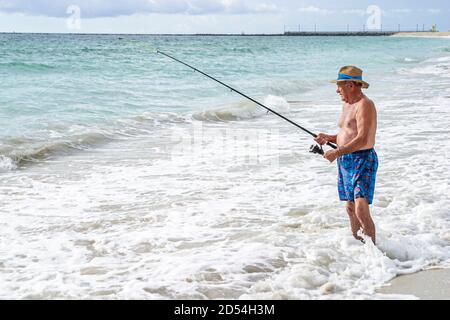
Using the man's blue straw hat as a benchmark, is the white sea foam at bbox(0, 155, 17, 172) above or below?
below

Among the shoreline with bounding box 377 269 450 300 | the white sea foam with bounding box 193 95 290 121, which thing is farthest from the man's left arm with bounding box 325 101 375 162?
the white sea foam with bounding box 193 95 290 121

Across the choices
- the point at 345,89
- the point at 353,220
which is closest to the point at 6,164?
the point at 353,220

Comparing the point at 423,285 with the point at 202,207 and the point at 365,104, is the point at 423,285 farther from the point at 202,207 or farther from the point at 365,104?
the point at 202,207

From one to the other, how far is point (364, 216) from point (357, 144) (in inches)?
22.0

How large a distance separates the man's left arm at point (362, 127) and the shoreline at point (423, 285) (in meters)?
0.96

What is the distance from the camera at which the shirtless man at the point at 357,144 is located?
4.04m

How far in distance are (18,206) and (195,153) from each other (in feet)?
10.7

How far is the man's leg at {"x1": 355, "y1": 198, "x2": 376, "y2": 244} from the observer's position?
4.16 m

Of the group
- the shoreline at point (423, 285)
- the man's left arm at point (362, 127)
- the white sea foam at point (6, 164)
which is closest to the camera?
the shoreline at point (423, 285)

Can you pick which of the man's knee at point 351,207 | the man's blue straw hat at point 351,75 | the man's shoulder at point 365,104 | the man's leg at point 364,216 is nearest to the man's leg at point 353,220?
the man's knee at point 351,207

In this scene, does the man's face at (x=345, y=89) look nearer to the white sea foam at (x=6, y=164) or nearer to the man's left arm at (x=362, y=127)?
the man's left arm at (x=362, y=127)

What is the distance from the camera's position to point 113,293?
382 cm

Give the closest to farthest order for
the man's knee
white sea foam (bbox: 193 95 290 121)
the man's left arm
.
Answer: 1. the man's left arm
2. the man's knee
3. white sea foam (bbox: 193 95 290 121)

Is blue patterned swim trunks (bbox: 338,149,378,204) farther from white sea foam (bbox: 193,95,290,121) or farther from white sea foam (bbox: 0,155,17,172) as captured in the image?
white sea foam (bbox: 193,95,290,121)
